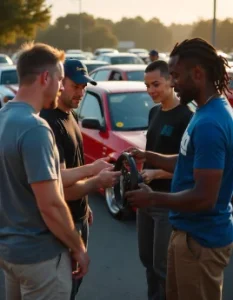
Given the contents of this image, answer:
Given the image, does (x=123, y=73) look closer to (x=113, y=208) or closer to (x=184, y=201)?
(x=113, y=208)

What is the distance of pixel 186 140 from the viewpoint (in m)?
2.88

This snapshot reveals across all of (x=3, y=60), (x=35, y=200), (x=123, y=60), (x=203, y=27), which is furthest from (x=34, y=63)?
(x=203, y=27)

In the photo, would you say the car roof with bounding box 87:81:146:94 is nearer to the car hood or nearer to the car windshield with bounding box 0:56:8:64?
the car hood

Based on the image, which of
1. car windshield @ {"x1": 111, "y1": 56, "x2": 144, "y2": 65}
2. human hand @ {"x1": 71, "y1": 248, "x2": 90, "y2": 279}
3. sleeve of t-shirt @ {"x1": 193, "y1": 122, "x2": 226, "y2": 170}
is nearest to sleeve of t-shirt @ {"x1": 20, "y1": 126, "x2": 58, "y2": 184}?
human hand @ {"x1": 71, "y1": 248, "x2": 90, "y2": 279}

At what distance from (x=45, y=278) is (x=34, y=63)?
1028 mm

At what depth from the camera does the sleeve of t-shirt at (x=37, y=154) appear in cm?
255

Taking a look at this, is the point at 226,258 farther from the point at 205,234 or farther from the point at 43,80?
the point at 43,80

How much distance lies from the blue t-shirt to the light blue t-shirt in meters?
0.67

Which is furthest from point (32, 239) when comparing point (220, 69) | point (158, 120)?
point (158, 120)

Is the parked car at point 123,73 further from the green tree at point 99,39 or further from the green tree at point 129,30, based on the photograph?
the green tree at point 129,30

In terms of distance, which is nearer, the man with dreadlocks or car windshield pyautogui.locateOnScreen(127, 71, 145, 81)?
the man with dreadlocks

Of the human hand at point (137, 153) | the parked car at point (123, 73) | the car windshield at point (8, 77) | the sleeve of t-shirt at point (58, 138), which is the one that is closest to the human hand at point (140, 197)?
the sleeve of t-shirt at point (58, 138)

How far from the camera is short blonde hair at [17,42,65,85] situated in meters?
2.72

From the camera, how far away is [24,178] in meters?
2.66
